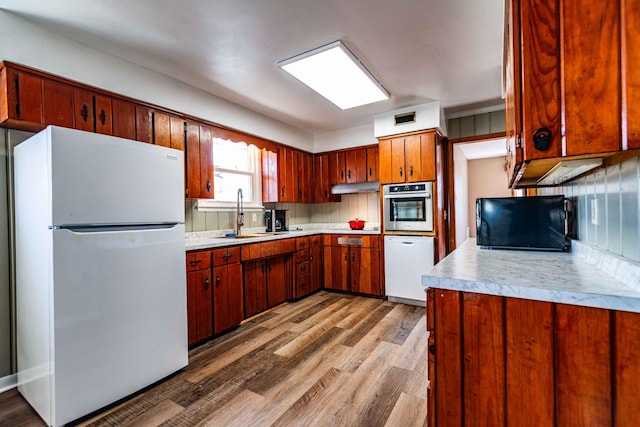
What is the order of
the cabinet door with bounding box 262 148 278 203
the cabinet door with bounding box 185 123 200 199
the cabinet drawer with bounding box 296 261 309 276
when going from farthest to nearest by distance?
the cabinet door with bounding box 262 148 278 203
the cabinet drawer with bounding box 296 261 309 276
the cabinet door with bounding box 185 123 200 199

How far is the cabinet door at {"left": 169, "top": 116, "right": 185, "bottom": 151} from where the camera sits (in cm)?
271

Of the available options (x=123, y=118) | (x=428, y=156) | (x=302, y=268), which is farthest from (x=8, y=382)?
(x=428, y=156)

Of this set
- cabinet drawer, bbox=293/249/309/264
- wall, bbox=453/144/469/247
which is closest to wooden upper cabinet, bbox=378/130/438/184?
wall, bbox=453/144/469/247

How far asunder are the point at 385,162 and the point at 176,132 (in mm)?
2480

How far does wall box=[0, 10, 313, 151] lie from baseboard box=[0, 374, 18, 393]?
6.80ft

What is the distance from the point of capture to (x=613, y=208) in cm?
108

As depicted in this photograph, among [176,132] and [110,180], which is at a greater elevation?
[176,132]

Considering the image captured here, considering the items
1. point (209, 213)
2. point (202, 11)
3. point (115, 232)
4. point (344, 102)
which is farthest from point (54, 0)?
point (344, 102)

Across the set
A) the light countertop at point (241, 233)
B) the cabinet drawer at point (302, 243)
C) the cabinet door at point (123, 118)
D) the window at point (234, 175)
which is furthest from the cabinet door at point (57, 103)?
the cabinet drawer at point (302, 243)

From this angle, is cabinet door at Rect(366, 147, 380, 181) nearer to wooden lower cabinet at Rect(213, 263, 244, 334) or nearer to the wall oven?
the wall oven

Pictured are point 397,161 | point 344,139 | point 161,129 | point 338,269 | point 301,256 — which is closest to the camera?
point 161,129

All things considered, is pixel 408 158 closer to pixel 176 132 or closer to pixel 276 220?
pixel 276 220

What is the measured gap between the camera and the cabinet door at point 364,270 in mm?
3893

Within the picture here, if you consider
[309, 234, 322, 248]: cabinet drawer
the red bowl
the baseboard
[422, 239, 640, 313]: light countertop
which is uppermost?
the red bowl
